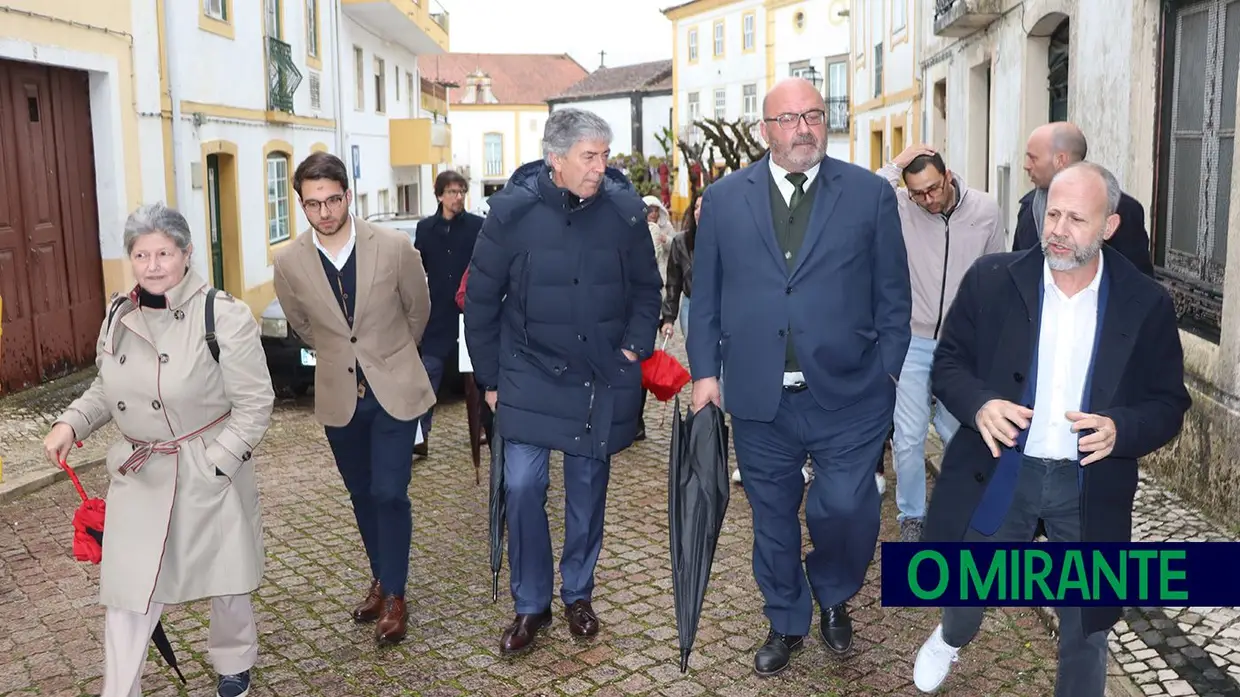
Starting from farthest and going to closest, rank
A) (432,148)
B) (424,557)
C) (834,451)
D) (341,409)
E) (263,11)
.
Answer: (432,148)
(263,11)
(424,557)
(341,409)
(834,451)

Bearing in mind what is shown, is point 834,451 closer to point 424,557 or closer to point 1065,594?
point 1065,594

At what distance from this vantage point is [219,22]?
48.2ft

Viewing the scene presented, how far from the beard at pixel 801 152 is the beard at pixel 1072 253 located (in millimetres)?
1078

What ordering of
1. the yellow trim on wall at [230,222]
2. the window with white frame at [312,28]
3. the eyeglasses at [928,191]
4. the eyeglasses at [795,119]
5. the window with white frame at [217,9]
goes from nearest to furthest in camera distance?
the eyeglasses at [795,119] → the eyeglasses at [928,191] → the window with white frame at [217,9] → the yellow trim on wall at [230,222] → the window with white frame at [312,28]

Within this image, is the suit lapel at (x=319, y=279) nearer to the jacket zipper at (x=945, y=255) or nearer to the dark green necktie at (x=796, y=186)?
the dark green necktie at (x=796, y=186)

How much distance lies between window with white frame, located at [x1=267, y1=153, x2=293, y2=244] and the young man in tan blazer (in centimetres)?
1288

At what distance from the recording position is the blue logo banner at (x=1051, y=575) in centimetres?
356

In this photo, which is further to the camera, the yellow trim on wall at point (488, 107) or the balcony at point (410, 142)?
the yellow trim on wall at point (488, 107)

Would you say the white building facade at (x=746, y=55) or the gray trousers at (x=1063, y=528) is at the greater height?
the white building facade at (x=746, y=55)

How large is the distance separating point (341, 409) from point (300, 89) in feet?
49.7

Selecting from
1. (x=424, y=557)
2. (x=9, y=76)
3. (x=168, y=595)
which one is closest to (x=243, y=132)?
(x=9, y=76)

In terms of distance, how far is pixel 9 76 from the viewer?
998cm

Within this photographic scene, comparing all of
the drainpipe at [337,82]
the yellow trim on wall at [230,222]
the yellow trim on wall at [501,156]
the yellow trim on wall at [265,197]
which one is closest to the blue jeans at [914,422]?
the yellow trim on wall at [230,222]

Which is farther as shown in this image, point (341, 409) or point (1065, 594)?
point (341, 409)
